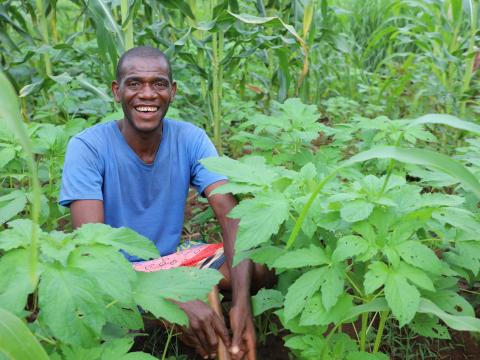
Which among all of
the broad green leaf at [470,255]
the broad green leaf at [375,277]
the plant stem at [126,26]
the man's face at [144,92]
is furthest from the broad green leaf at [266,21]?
the broad green leaf at [375,277]

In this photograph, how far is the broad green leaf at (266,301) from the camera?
208 centimetres

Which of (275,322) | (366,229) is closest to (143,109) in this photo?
(275,322)

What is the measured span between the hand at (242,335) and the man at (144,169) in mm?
168

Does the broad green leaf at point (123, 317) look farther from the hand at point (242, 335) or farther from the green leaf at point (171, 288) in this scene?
the hand at point (242, 335)

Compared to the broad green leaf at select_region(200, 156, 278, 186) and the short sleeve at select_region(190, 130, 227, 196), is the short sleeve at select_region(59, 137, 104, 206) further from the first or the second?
the broad green leaf at select_region(200, 156, 278, 186)

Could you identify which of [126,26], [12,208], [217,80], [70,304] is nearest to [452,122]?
[70,304]

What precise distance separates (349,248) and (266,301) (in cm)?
60

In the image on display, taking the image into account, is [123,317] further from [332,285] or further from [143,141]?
[143,141]

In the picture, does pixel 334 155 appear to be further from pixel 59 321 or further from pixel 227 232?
pixel 59 321

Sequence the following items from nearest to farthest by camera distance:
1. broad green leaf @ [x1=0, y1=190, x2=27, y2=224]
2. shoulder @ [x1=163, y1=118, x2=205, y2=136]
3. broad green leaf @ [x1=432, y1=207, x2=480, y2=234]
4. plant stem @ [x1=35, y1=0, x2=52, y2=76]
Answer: broad green leaf @ [x1=432, y1=207, x2=480, y2=234], broad green leaf @ [x1=0, y1=190, x2=27, y2=224], shoulder @ [x1=163, y1=118, x2=205, y2=136], plant stem @ [x1=35, y1=0, x2=52, y2=76]

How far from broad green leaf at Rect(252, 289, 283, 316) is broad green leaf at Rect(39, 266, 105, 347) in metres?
0.86

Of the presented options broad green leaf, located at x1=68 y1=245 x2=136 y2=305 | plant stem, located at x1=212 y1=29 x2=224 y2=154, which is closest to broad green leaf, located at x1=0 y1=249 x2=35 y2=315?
broad green leaf, located at x1=68 y1=245 x2=136 y2=305

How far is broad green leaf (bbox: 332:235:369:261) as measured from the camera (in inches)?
62.7

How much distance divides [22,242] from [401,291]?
1.04 m
